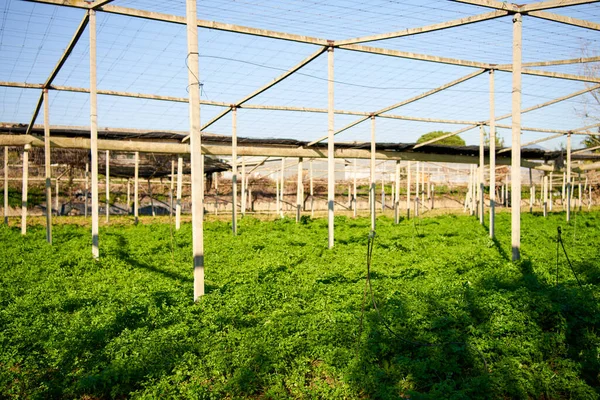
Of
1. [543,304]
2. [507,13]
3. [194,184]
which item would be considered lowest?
[543,304]

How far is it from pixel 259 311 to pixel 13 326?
3233mm

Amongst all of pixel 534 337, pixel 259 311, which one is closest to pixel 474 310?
pixel 534 337

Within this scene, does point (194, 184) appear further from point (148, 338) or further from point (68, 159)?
point (68, 159)

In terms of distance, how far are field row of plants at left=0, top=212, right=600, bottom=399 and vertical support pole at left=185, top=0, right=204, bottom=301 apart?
0.47 metres

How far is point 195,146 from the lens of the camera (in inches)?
287

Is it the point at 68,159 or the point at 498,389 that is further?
the point at 68,159

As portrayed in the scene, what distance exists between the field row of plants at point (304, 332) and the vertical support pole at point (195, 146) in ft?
1.54

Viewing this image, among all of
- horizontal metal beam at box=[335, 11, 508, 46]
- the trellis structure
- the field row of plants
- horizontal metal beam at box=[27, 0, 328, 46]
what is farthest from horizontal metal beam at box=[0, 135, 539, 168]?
horizontal metal beam at box=[335, 11, 508, 46]

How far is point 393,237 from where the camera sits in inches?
572

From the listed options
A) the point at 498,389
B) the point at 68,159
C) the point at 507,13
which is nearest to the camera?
the point at 498,389

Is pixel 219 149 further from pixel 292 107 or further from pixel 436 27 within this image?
pixel 436 27

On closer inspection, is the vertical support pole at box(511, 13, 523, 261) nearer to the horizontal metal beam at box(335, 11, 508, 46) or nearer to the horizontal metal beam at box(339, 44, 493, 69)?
the horizontal metal beam at box(335, 11, 508, 46)

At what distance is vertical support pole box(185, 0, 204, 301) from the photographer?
7250mm

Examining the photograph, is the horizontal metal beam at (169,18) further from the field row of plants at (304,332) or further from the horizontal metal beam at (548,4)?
the field row of plants at (304,332)
